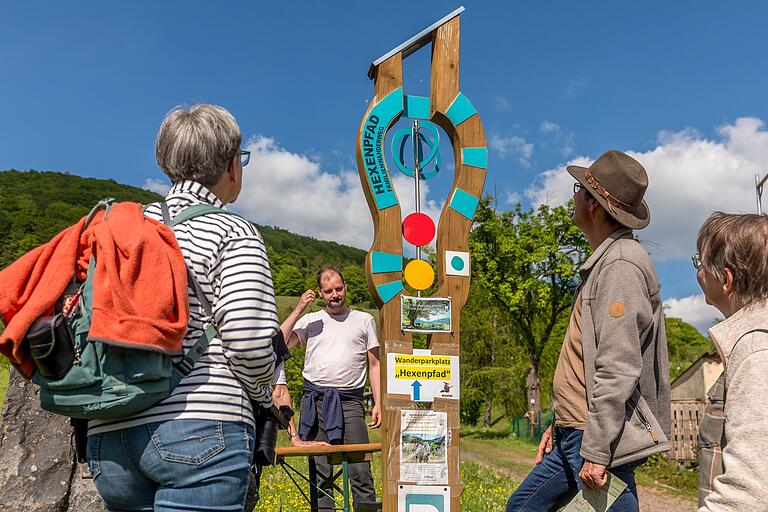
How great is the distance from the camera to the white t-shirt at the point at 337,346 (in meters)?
5.83

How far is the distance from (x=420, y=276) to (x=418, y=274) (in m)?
0.03

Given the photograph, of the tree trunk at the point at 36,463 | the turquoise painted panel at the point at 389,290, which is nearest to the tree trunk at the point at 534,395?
the turquoise painted panel at the point at 389,290

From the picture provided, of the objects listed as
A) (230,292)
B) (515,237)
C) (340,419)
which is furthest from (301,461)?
(515,237)

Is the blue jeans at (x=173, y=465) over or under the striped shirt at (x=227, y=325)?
under

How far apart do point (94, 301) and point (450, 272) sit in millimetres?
4040

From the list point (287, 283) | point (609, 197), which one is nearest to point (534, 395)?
point (609, 197)

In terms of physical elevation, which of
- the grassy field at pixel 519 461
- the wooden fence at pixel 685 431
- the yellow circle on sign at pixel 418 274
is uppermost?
the yellow circle on sign at pixel 418 274

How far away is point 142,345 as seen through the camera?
1.85 m

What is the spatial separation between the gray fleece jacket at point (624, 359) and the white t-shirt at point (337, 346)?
2.96 m

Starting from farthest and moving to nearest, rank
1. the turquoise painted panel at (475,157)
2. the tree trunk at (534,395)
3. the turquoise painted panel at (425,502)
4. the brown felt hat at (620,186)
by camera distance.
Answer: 1. the tree trunk at (534,395)
2. the turquoise painted panel at (475,157)
3. the turquoise painted panel at (425,502)
4. the brown felt hat at (620,186)

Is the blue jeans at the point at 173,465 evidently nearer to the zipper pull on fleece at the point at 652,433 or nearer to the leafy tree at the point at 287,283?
the zipper pull on fleece at the point at 652,433

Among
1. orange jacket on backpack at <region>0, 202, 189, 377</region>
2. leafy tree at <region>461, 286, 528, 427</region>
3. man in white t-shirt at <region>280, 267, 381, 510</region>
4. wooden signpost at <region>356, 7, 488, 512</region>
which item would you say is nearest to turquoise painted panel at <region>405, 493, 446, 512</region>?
wooden signpost at <region>356, 7, 488, 512</region>

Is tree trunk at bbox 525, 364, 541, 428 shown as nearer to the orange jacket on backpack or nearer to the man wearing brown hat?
the man wearing brown hat

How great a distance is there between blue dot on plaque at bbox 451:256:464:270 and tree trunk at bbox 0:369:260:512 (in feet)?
9.96
